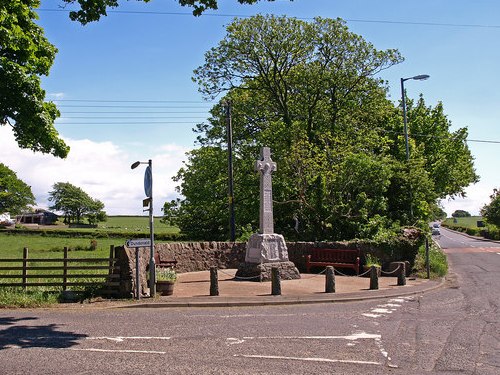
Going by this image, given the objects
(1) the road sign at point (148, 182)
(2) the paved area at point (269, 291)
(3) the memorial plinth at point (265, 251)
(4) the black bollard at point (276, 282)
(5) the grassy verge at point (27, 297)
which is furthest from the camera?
(3) the memorial plinth at point (265, 251)

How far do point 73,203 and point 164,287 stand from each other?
414 feet

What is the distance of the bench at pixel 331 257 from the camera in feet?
67.3

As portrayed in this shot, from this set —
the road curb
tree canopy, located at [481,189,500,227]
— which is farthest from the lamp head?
tree canopy, located at [481,189,500,227]

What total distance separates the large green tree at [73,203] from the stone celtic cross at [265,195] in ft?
384

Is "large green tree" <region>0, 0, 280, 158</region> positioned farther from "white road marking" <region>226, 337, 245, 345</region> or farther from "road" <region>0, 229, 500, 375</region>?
"white road marking" <region>226, 337, 245, 345</region>

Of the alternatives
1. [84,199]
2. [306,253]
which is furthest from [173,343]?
[84,199]

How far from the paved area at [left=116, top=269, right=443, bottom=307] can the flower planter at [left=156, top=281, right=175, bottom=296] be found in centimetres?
22

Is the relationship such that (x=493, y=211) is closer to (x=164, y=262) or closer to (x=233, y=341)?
(x=164, y=262)

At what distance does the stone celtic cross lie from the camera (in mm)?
17922

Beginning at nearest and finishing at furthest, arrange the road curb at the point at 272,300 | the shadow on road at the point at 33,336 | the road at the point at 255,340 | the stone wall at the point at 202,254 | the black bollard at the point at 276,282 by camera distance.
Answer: the road at the point at 255,340, the shadow on road at the point at 33,336, the road curb at the point at 272,300, the black bollard at the point at 276,282, the stone wall at the point at 202,254

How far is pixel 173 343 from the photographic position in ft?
26.6

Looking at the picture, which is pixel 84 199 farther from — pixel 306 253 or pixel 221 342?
pixel 221 342

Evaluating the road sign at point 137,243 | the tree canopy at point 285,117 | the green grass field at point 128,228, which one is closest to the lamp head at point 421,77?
the tree canopy at point 285,117

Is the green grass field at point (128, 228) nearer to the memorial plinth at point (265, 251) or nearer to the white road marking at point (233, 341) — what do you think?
the memorial plinth at point (265, 251)
